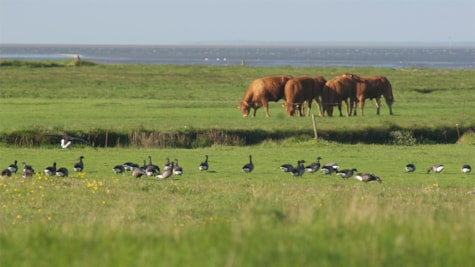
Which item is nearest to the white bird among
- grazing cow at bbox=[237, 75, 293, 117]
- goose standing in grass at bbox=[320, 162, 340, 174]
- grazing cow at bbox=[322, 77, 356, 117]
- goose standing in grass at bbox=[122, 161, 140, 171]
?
goose standing in grass at bbox=[122, 161, 140, 171]

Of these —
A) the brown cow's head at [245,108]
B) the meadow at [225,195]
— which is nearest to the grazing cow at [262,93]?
the brown cow's head at [245,108]

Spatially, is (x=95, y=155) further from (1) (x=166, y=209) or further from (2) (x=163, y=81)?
(2) (x=163, y=81)

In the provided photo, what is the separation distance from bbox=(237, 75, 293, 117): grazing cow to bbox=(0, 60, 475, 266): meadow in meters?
1.17

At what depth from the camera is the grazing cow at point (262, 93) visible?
5228 centimetres

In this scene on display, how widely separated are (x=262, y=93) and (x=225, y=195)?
30.3 m

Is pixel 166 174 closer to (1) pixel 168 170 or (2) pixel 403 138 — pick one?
(1) pixel 168 170

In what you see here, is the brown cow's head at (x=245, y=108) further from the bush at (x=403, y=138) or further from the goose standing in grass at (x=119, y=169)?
the goose standing in grass at (x=119, y=169)

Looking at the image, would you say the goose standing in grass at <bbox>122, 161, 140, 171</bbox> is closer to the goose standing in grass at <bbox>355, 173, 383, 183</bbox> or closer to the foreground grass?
the foreground grass

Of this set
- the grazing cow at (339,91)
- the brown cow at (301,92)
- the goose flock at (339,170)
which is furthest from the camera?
the grazing cow at (339,91)

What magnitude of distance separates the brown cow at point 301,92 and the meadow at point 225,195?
1574 millimetres

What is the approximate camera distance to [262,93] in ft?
175

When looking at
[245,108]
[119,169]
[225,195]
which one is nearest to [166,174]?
[119,169]

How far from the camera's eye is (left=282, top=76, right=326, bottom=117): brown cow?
174 ft

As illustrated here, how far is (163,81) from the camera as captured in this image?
8206 centimetres
